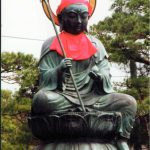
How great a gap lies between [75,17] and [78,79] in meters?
0.57

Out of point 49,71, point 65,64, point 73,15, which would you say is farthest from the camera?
point 73,15

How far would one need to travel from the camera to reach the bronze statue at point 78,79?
217 inches

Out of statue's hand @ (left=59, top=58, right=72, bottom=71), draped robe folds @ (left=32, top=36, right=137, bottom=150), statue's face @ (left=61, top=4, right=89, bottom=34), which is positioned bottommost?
draped robe folds @ (left=32, top=36, right=137, bottom=150)

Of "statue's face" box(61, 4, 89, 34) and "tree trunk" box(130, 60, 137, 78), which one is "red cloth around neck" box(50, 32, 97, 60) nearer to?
"statue's face" box(61, 4, 89, 34)

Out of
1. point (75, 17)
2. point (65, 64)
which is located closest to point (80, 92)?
point (65, 64)

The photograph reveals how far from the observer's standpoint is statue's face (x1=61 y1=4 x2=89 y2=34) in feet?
19.0

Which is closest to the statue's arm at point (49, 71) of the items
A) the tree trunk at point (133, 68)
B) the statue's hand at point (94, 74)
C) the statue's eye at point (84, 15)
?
the statue's hand at point (94, 74)

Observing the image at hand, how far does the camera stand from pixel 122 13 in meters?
11.6

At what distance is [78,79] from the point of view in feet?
18.8

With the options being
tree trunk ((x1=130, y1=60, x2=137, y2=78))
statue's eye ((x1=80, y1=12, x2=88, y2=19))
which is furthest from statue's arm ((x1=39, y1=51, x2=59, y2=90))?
tree trunk ((x1=130, y1=60, x2=137, y2=78))

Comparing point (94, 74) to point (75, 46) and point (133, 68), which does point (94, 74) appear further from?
point (133, 68)

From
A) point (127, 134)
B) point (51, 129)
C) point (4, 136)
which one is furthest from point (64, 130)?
point (4, 136)

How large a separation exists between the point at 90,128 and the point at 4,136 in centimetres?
589

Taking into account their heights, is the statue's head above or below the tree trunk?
above
